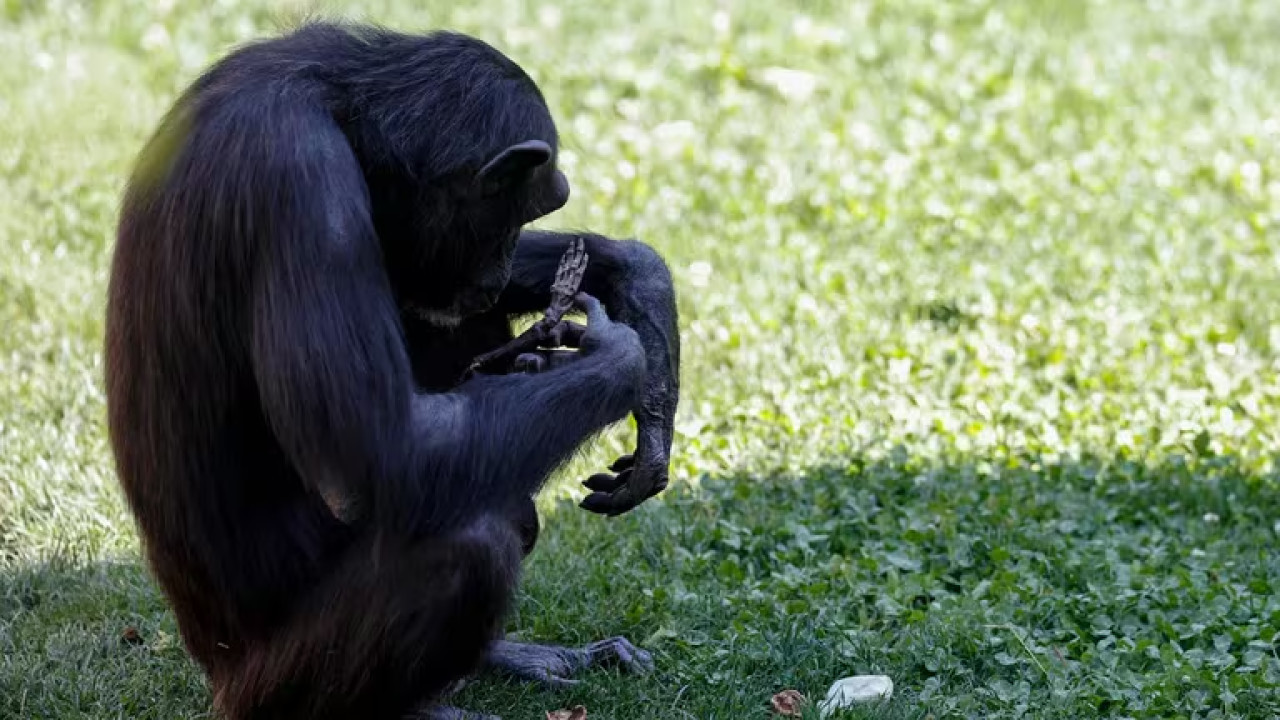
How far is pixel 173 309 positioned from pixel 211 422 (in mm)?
260

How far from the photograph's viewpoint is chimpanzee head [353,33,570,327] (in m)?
3.69

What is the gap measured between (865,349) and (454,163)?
295 cm

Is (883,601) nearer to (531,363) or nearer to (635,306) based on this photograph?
(635,306)

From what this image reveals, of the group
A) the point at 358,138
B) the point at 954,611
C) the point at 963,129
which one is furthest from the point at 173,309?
the point at 963,129

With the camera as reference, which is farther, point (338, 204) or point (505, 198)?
point (505, 198)

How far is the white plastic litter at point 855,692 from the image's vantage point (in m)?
4.25

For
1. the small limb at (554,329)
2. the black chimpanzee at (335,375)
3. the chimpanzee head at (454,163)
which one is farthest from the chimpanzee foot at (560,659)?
the chimpanzee head at (454,163)

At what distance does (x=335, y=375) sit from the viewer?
3330 mm

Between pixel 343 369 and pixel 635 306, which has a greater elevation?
pixel 343 369

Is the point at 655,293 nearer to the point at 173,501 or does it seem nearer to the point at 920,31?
the point at 173,501

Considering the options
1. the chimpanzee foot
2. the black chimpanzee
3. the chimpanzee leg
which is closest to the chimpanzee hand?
the black chimpanzee

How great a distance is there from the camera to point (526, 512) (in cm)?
425

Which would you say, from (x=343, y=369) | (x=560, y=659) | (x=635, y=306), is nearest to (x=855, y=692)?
(x=560, y=659)

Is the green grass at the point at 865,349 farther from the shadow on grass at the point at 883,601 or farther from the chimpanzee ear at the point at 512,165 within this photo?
the chimpanzee ear at the point at 512,165
